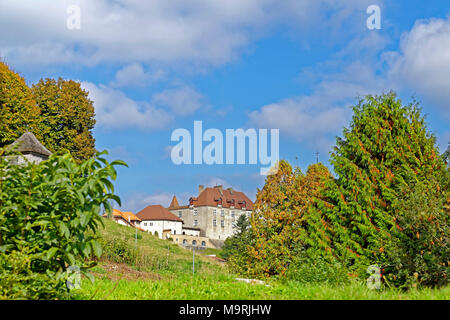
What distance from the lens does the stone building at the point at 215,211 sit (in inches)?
3093

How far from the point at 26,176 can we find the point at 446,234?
331 inches

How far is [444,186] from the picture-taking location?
11.4 metres

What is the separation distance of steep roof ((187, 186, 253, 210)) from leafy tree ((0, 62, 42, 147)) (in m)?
49.7

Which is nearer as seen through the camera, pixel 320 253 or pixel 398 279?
pixel 398 279

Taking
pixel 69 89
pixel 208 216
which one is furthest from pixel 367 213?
pixel 208 216

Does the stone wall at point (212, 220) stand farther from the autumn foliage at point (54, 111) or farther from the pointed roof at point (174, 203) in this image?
the autumn foliage at point (54, 111)

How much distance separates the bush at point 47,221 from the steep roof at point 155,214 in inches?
2893

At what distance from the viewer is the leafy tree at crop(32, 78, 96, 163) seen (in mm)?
34906

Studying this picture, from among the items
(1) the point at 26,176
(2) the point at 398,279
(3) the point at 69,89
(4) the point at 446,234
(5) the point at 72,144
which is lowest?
(2) the point at 398,279

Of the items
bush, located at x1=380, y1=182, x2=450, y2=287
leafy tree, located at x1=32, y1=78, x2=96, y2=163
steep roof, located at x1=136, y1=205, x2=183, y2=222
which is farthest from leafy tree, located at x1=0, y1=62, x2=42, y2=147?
steep roof, located at x1=136, y1=205, x2=183, y2=222

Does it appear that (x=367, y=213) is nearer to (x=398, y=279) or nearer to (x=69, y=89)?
(x=398, y=279)
